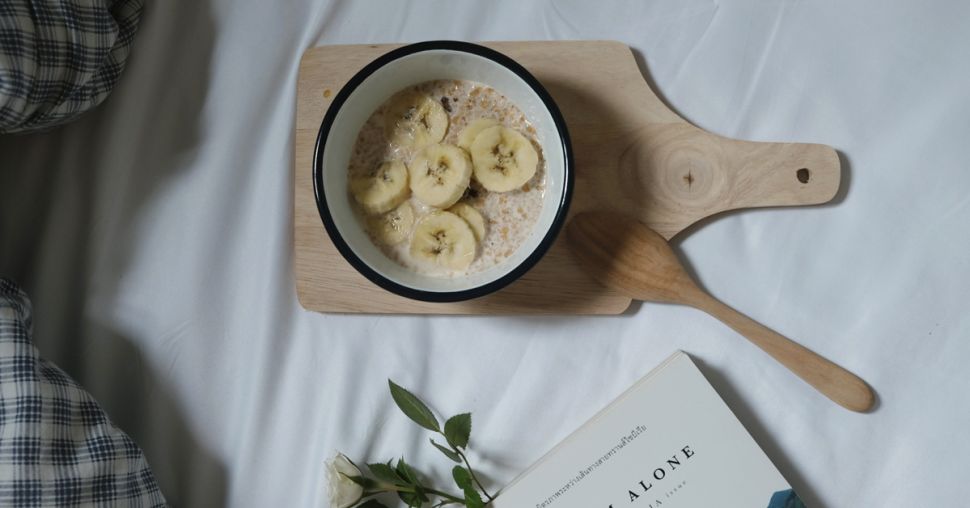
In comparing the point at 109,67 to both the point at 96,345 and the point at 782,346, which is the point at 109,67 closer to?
the point at 96,345

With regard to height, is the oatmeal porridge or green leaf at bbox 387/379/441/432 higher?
the oatmeal porridge

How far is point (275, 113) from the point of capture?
82 centimetres

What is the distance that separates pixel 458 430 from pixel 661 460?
0.68 ft

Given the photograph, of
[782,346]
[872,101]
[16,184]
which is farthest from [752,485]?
[16,184]

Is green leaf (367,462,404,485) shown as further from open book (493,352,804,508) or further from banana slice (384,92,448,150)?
banana slice (384,92,448,150)

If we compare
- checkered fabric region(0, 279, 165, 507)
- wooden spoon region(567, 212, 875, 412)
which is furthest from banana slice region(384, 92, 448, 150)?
checkered fabric region(0, 279, 165, 507)

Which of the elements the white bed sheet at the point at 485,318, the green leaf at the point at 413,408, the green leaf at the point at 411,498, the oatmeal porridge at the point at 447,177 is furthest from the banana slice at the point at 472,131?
the green leaf at the point at 411,498

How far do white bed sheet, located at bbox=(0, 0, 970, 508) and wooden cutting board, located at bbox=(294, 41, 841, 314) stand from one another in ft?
0.10

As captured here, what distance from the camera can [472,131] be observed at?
29.6 inches

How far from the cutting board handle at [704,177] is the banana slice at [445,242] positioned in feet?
0.55

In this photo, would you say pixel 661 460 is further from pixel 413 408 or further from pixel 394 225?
pixel 394 225

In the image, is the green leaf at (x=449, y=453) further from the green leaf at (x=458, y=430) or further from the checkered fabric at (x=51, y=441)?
the checkered fabric at (x=51, y=441)

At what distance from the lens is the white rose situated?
74 cm

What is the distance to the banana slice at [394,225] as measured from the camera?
0.76 meters
